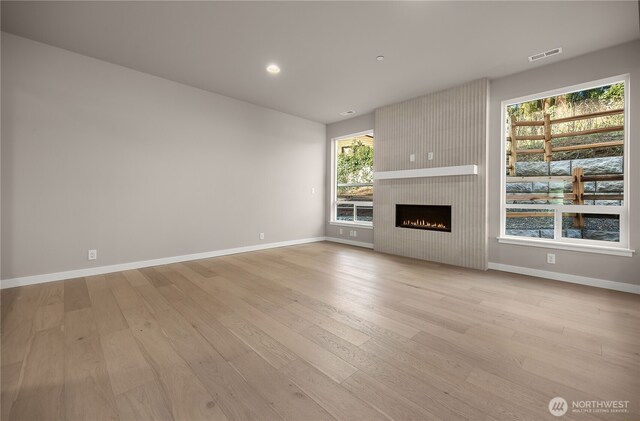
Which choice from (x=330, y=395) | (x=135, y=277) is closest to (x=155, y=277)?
(x=135, y=277)

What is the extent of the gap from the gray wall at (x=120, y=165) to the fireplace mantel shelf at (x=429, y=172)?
6.92ft

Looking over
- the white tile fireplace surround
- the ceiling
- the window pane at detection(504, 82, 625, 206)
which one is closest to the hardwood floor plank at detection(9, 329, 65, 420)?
the ceiling

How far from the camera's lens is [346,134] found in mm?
5809

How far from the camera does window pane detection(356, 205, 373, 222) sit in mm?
5617

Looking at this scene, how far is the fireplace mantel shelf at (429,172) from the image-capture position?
3.84 m

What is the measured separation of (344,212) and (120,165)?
4.17 m

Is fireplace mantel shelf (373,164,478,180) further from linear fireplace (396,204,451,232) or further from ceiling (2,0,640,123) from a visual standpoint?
ceiling (2,0,640,123)

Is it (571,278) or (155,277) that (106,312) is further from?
(571,278)

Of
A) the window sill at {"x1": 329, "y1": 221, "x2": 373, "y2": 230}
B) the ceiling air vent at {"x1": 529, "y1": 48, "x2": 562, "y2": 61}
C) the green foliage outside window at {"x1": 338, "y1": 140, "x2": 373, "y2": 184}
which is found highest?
the ceiling air vent at {"x1": 529, "y1": 48, "x2": 562, "y2": 61}

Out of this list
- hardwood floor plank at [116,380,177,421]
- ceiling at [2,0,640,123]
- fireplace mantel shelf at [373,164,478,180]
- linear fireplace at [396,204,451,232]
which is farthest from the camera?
linear fireplace at [396,204,451,232]

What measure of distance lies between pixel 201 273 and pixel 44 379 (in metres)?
2.04

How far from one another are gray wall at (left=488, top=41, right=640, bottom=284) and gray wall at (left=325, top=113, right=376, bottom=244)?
210 cm

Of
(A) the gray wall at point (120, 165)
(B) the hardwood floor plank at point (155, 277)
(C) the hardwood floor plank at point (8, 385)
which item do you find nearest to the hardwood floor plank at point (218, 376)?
(C) the hardwood floor plank at point (8, 385)

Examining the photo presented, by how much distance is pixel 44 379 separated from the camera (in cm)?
145
